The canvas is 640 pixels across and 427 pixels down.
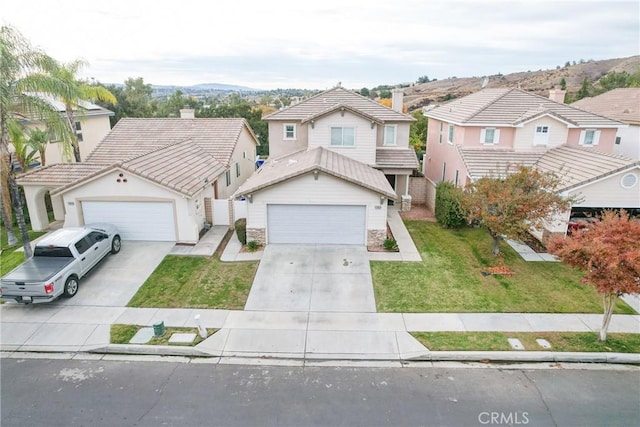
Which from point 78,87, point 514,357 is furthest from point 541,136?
point 78,87

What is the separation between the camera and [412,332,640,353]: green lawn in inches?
455

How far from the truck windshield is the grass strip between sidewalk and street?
153 inches

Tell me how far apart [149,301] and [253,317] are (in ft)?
12.7

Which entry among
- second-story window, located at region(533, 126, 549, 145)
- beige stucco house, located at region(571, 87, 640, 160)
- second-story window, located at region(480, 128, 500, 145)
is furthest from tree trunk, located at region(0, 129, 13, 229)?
beige stucco house, located at region(571, 87, 640, 160)

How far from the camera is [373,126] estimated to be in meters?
22.8

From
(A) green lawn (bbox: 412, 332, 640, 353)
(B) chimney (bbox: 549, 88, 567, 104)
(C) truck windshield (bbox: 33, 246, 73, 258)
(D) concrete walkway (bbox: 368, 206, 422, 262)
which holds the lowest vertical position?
(A) green lawn (bbox: 412, 332, 640, 353)

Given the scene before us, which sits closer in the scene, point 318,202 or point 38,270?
point 38,270

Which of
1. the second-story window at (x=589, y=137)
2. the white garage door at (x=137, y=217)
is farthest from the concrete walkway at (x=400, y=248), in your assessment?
the second-story window at (x=589, y=137)

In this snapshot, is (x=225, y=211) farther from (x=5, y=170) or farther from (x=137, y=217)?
(x=5, y=170)

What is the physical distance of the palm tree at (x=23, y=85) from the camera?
49.7 ft

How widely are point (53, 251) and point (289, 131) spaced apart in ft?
48.5

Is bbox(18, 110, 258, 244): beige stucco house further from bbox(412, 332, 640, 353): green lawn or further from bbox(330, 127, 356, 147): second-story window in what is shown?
bbox(412, 332, 640, 353): green lawn

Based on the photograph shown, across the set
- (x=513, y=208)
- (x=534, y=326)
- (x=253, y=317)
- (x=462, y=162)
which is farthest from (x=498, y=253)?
(x=253, y=317)

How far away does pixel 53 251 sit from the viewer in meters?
14.6
